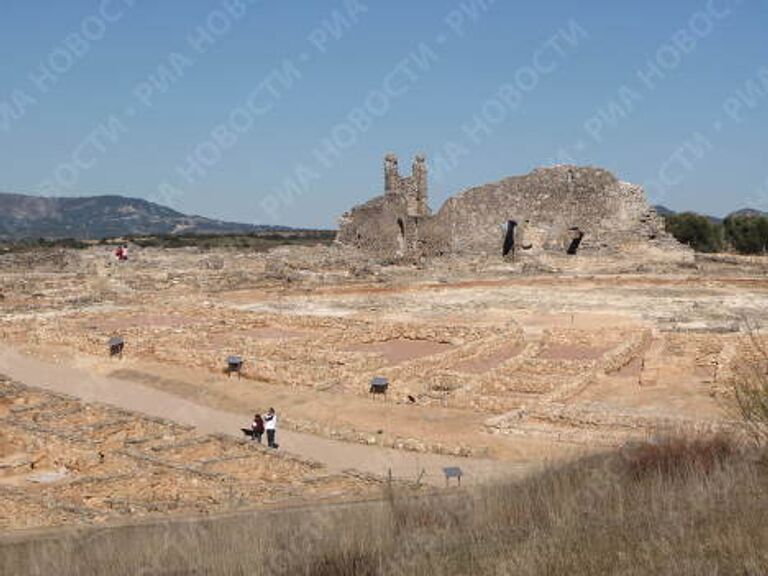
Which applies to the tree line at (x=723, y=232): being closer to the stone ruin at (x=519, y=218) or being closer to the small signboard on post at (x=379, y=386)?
the stone ruin at (x=519, y=218)

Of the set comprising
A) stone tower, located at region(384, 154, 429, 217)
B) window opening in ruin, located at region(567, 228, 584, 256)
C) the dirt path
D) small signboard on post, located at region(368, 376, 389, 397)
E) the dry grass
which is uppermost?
stone tower, located at region(384, 154, 429, 217)

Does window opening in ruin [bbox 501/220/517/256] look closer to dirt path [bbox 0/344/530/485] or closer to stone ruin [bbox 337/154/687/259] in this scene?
stone ruin [bbox 337/154/687/259]

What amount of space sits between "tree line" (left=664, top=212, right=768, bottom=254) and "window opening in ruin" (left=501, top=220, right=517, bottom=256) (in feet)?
59.1

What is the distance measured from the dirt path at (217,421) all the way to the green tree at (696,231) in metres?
41.4

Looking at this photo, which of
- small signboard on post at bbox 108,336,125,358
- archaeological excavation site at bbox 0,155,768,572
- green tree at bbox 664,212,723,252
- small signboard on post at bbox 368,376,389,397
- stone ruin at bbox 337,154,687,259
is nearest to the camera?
archaeological excavation site at bbox 0,155,768,572

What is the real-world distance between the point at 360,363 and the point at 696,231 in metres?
40.2

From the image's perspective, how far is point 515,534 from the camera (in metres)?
4.84

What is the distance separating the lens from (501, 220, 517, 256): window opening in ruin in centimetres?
3397

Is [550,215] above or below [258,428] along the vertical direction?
above

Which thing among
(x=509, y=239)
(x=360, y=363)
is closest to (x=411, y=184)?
(x=509, y=239)

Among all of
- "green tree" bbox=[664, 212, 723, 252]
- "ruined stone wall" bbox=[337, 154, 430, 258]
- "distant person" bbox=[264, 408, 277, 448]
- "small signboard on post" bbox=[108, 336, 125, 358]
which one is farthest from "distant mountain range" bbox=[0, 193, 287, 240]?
"distant person" bbox=[264, 408, 277, 448]

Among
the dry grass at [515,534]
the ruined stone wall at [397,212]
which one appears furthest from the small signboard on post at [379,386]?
the ruined stone wall at [397,212]

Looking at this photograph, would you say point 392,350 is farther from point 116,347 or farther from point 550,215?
point 550,215

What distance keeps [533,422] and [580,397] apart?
1.89 metres
